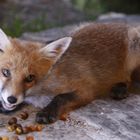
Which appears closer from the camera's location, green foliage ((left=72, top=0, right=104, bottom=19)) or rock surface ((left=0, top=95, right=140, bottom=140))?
rock surface ((left=0, top=95, right=140, bottom=140))

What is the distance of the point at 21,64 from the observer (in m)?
4.73

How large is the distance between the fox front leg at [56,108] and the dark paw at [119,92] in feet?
1.98

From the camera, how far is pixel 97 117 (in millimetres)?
4922

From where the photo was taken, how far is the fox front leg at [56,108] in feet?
15.6

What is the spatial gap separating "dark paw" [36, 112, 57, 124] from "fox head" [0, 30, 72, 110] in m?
0.25

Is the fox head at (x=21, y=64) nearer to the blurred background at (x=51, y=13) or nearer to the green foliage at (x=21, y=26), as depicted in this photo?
the green foliage at (x=21, y=26)

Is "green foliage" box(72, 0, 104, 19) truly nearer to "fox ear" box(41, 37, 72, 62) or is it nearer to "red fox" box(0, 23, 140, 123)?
"red fox" box(0, 23, 140, 123)

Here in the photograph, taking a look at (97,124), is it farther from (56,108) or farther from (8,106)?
(8,106)

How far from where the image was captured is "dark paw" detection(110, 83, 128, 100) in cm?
555

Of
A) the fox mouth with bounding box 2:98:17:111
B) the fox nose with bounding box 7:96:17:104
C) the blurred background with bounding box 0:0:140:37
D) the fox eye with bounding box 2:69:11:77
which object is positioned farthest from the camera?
the blurred background with bounding box 0:0:140:37

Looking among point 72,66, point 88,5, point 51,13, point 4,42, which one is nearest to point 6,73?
point 4,42

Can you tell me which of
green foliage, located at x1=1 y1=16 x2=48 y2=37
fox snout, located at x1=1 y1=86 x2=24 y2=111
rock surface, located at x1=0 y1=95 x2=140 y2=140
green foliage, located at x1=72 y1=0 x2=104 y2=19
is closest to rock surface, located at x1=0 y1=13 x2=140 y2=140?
rock surface, located at x1=0 y1=95 x2=140 y2=140

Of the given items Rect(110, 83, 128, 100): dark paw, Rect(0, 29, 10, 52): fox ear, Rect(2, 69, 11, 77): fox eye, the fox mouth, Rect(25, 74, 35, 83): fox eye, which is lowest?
Rect(110, 83, 128, 100): dark paw

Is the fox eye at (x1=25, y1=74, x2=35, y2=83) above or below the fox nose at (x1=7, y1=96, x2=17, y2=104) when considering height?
above
